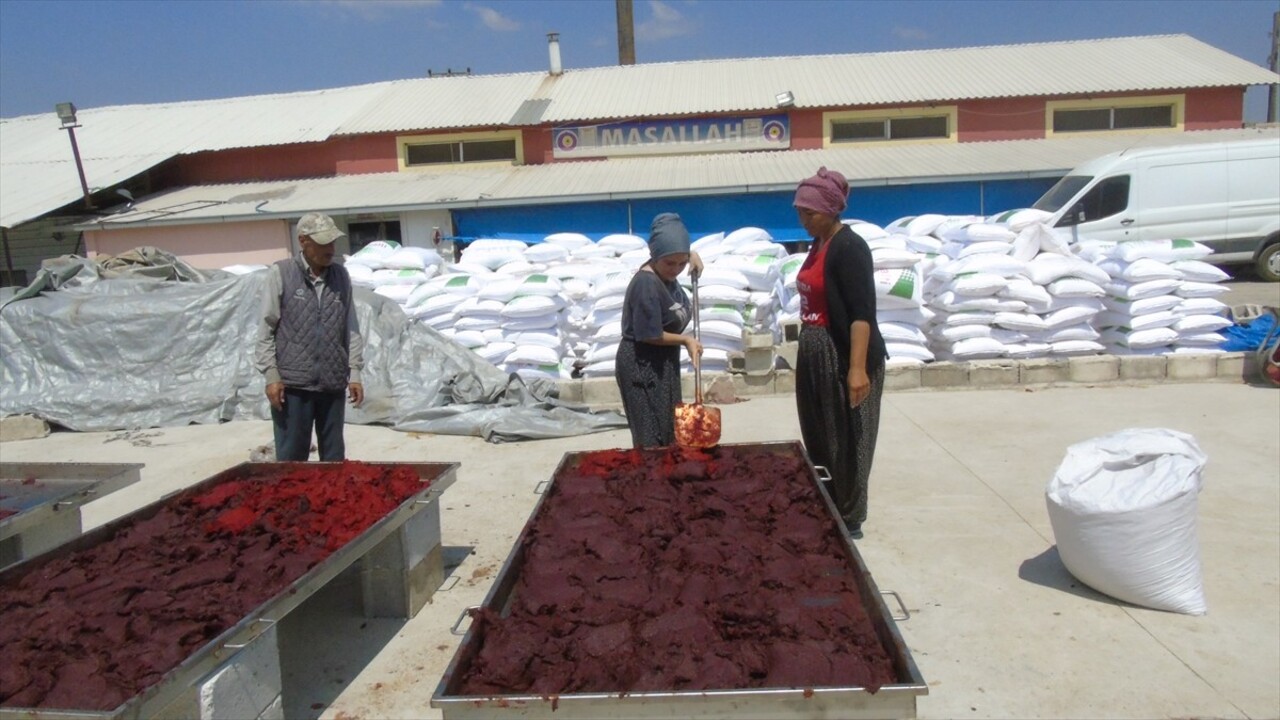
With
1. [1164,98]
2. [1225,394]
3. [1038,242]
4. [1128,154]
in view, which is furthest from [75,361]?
[1164,98]

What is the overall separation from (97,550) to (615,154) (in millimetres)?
14848

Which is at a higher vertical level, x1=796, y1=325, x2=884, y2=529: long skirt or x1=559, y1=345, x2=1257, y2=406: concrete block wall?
x1=796, y1=325, x2=884, y2=529: long skirt

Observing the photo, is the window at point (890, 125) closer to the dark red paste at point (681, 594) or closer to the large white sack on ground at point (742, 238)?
the large white sack on ground at point (742, 238)

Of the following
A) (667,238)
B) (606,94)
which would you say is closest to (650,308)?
(667,238)

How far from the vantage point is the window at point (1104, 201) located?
11578 mm

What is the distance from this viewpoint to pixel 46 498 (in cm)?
407

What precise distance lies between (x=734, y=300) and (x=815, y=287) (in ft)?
13.3

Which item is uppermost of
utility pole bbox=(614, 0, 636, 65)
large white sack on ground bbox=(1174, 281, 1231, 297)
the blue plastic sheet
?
utility pole bbox=(614, 0, 636, 65)

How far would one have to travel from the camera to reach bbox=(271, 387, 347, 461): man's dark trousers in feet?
14.6

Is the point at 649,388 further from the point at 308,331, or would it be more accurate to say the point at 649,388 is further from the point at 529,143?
the point at 529,143

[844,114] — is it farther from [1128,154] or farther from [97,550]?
[97,550]

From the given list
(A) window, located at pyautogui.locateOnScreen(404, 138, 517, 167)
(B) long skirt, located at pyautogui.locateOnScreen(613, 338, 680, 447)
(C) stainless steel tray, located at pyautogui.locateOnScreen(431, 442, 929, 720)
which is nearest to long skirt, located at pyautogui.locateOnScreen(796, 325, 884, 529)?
(B) long skirt, located at pyautogui.locateOnScreen(613, 338, 680, 447)

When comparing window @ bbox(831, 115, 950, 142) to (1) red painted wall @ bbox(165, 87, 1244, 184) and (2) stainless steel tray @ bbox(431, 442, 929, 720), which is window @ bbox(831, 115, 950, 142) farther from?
(2) stainless steel tray @ bbox(431, 442, 929, 720)

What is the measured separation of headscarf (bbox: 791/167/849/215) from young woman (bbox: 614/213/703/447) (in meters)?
0.58
